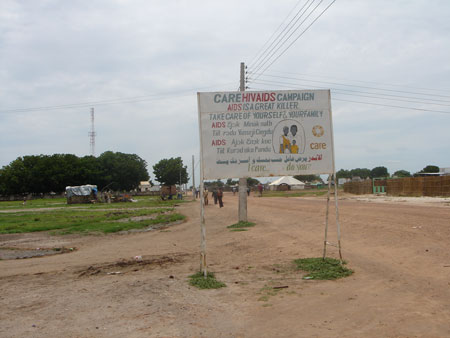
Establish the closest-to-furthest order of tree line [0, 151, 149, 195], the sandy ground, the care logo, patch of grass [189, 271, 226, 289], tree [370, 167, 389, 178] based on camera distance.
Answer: the sandy ground, patch of grass [189, 271, 226, 289], the care logo, tree line [0, 151, 149, 195], tree [370, 167, 389, 178]

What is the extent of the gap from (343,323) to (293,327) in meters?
0.58

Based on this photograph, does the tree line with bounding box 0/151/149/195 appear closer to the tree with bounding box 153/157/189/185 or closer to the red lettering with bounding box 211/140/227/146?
the tree with bounding box 153/157/189/185


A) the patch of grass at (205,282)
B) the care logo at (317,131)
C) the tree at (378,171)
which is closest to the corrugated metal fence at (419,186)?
the care logo at (317,131)

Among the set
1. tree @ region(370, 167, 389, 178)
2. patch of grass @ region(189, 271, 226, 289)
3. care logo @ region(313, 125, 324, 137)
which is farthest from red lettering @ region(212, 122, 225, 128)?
tree @ region(370, 167, 389, 178)

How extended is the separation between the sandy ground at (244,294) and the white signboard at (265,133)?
1985 millimetres

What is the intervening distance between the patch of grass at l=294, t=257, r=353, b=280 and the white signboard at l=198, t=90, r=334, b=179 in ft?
5.72

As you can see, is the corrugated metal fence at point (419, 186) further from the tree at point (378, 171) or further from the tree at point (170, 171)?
the tree at point (378, 171)

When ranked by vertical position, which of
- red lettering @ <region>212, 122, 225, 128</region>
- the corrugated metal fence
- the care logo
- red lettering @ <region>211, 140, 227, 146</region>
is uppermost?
red lettering @ <region>212, 122, 225, 128</region>

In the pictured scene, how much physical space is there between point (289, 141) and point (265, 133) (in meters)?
0.48

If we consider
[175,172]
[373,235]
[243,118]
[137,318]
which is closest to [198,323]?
[137,318]

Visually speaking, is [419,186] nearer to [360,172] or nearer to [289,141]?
[289,141]

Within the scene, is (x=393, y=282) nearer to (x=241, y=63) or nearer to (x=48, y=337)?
(x=48, y=337)

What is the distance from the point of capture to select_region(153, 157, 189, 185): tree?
344 feet

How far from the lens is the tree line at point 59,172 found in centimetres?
8756
